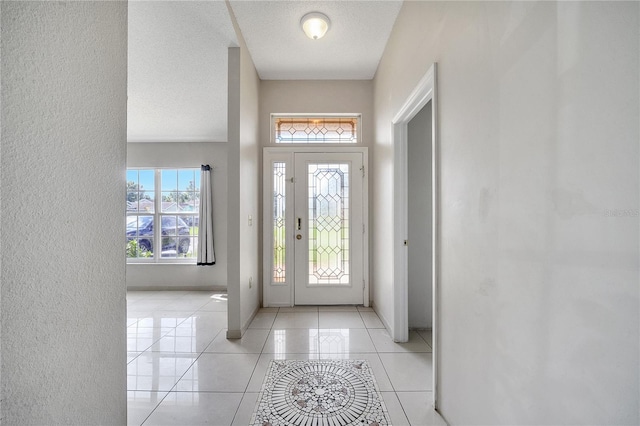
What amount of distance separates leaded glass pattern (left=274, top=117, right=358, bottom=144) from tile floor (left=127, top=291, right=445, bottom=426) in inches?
84.4

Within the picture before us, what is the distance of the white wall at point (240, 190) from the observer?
9.20 ft

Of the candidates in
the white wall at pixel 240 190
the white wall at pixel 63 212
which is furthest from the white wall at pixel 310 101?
the white wall at pixel 63 212

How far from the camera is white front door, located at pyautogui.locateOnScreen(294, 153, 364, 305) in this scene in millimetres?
3750

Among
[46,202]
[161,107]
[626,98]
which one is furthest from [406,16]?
[161,107]

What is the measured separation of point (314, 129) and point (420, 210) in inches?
67.3

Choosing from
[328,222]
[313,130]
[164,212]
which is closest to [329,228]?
[328,222]

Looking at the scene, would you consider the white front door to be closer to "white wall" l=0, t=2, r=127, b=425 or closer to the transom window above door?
Answer: the transom window above door

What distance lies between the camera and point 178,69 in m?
3.18

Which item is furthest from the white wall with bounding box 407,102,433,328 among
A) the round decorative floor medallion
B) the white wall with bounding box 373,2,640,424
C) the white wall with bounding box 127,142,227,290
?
the white wall with bounding box 127,142,227,290

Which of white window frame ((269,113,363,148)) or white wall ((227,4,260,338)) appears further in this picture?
white window frame ((269,113,363,148))

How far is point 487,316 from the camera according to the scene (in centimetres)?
125

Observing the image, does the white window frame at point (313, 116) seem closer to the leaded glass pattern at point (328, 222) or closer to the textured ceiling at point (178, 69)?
the leaded glass pattern at point (328, 222)

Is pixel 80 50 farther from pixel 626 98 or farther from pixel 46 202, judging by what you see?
pixel 626 98

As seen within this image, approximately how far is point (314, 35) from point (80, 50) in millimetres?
2331
